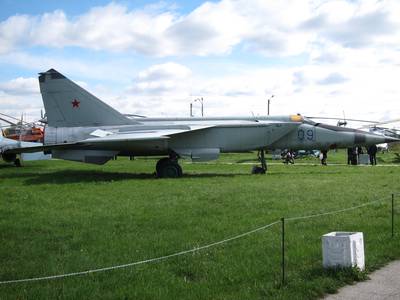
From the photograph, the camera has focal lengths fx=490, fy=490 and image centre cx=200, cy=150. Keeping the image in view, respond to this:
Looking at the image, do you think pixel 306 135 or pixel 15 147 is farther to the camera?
pixel 15 147

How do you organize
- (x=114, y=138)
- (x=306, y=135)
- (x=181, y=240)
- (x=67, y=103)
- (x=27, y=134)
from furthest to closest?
(x=27, y=134) → (x=306, y=135) → (x=67, y=103) → (x=114, y=138) → (x=181, y=240)

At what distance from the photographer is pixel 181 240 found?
777 centimetres

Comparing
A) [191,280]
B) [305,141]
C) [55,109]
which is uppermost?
[55,109]

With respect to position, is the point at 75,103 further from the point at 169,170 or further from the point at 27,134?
the point at 27,134

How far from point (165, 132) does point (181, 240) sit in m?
12.8

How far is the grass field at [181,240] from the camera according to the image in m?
5.57

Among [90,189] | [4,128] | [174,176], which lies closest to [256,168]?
[174,176]

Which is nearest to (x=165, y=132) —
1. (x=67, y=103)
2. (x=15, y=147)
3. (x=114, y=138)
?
(x=114, y=138)

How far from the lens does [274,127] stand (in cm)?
2078

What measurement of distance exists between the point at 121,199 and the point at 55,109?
10.1m

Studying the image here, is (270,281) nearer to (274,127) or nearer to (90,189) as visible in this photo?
(90,189)

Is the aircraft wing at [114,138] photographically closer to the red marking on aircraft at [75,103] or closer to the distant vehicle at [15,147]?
the red marking on aircraft at [75,103]

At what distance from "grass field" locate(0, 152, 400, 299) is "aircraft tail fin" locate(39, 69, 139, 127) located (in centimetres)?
756

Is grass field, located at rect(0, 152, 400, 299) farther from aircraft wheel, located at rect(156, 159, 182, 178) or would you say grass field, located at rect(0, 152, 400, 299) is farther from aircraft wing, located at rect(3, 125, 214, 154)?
aircraft wheel, located at rect(156, 159, 182, 178)
